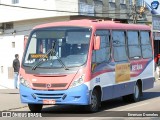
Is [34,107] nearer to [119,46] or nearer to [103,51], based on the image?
[103,51]

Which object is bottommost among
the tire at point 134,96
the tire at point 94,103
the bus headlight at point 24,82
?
the tire at point 134,96

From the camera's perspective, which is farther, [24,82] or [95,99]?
[95,99]

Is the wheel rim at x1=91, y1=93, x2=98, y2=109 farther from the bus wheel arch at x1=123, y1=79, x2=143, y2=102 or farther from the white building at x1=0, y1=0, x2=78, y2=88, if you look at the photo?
the white building at x1=0, y1=0, x2=78, y2=88

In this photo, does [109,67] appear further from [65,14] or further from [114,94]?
[65,14]

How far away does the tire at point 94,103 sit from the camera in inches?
542

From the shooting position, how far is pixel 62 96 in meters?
13.3

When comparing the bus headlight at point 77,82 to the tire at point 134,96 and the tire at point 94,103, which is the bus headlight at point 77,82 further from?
the tire at point 134,96

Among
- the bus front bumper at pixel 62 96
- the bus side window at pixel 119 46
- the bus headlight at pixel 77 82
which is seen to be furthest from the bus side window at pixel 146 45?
the bus front bumper at pixel 62 96

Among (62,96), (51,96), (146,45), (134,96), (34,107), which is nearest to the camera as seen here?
(62,96)

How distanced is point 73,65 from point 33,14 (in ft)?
85.3

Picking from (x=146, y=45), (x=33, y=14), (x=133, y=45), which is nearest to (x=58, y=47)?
(x=133, y=45)

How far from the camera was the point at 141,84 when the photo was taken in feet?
59.4

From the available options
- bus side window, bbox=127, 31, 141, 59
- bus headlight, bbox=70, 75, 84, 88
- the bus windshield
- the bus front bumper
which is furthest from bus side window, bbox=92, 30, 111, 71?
bus side window, bbox=127, 31, 141, 59

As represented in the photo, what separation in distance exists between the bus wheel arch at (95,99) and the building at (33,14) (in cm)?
2258
